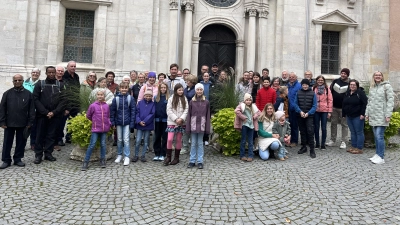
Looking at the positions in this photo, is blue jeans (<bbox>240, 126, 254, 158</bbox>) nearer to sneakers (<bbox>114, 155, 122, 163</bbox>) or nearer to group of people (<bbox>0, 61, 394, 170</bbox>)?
group of people (<bbox>0, 61, 394, 170</bbox>)

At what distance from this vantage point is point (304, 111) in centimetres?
735

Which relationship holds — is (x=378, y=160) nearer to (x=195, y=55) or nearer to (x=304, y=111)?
(x=304, y=111)

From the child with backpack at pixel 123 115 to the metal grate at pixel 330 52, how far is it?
39.1ft

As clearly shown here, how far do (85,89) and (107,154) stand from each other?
158 cm

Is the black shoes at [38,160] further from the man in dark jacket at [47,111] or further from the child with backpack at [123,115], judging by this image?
the child with backpack at [123,115]

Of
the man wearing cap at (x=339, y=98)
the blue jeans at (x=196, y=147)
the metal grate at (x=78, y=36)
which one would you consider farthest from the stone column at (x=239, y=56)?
the blue jeans at (x=196, y=147)

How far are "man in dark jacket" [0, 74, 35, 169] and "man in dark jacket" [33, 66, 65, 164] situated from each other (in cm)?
23

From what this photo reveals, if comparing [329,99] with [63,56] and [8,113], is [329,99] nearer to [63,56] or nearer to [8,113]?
[8,113]

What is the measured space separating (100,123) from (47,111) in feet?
3.90

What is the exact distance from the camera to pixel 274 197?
437 centimetres

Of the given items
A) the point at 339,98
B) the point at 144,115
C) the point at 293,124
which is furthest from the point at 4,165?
the point at 339,98

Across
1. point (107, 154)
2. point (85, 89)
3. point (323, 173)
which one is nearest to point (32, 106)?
point (85, 89)

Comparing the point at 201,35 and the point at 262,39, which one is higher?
the point at 201,35

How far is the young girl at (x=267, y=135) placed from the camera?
6.64 m
